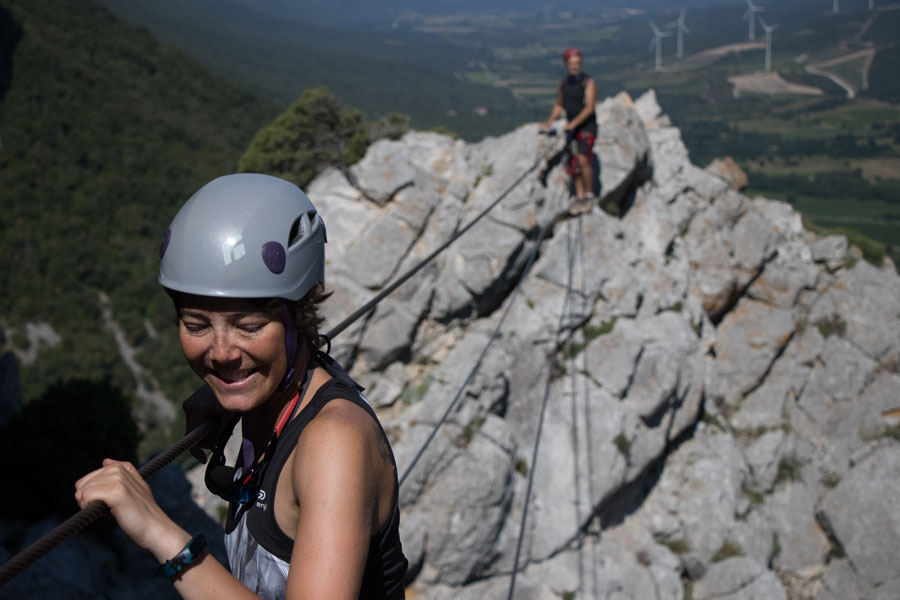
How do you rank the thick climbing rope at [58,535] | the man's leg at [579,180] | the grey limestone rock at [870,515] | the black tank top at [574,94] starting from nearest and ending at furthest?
1. the thick climbing rope at [58,535]
2. the grey limestone rock at [870,515]
3. the black tank top at [574,94]
4. the man's leg at [579,180]

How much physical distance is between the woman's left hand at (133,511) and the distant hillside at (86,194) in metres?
38.5

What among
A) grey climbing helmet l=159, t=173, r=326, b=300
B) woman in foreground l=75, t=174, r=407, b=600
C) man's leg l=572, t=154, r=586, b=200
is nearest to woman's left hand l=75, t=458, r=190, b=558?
woman in foreground l=75, t=174, r=407, b=600

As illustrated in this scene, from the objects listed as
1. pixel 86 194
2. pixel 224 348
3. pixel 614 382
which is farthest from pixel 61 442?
pixel 86 194

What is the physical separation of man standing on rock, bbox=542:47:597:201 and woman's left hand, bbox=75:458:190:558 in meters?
11.3

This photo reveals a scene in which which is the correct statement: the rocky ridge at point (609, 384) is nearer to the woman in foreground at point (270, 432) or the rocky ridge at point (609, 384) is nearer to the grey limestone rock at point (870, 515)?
the grey limestone rock at point (870, 515)

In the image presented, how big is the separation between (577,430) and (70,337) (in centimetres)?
3672

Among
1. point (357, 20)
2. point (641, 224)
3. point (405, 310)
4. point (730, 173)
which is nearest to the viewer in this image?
point (405, 310)

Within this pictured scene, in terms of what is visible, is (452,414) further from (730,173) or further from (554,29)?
(554,29)

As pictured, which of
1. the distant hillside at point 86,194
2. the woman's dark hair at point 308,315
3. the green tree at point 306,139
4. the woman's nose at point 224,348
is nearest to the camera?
the woman's nose at point 224,348

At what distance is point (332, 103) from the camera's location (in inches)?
687

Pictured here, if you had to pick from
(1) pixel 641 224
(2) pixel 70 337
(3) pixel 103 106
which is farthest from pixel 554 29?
(1) pixel 641 224

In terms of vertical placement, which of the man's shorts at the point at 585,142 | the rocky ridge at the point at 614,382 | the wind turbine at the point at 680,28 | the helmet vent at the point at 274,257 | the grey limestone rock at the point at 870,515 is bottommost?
the grey limestone rock at the point at 870,515

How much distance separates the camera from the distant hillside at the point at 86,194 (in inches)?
1464

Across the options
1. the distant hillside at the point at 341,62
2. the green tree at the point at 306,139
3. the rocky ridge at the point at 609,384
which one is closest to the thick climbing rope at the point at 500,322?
the rocky ridge at the point at 609,384
